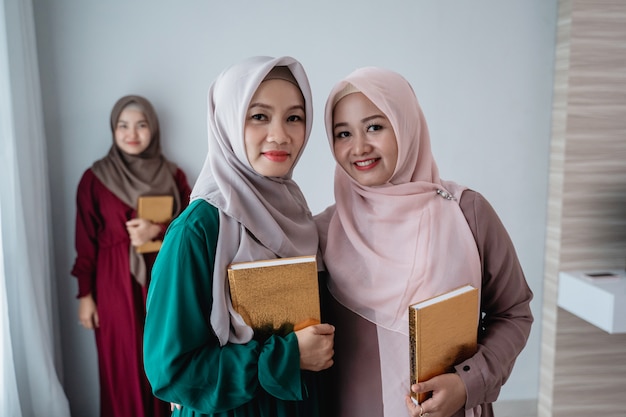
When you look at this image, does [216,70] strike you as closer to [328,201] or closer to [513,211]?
[328,201]

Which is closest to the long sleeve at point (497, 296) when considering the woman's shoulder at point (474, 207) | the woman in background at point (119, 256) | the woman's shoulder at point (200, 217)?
the woman's shoulder at point (474, 207)

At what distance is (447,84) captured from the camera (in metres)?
2.72

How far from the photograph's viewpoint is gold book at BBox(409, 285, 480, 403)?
0.94m

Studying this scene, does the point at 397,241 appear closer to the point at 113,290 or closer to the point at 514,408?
the point at 113,290

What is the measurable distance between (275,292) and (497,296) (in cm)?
60

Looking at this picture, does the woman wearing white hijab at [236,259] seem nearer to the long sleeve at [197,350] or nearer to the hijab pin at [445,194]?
the long sleeve at [197,350]

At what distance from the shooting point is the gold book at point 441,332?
935mm

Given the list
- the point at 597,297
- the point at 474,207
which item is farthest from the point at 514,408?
the point at 474,207

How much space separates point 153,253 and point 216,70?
3.44 ft

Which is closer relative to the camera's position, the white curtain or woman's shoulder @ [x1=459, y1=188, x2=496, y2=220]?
woman's shoulder @ [x1=459, y1=188, x2=496, y2=220]

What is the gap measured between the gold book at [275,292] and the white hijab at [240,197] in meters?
0.04

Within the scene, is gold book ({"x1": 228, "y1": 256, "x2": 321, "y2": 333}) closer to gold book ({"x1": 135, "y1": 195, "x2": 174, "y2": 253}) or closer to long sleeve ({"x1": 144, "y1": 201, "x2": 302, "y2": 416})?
long sleeve ({"x1": 144, "y1": 201, "x2": 302, "y2": 416})

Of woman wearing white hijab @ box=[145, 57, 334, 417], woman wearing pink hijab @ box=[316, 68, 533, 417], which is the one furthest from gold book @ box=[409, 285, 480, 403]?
woman wearing white hijab @ box=[145, 57, 334, 417]

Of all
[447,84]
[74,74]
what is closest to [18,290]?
[74,74]
